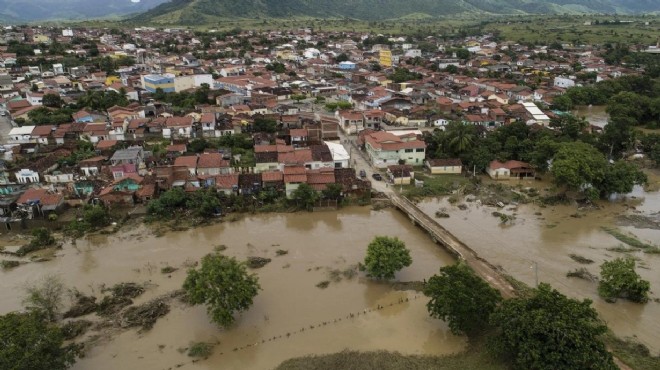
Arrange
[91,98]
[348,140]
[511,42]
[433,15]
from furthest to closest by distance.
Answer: [433,15], [511,42], [91,98], [348,140]

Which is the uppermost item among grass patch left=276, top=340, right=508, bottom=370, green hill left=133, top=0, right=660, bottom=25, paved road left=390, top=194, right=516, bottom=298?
green hill left=133, top=0, right=660, bottom=25

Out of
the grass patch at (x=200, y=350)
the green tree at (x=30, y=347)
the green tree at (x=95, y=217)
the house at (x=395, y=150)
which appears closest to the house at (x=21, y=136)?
the green tree at (x=95, y=217)

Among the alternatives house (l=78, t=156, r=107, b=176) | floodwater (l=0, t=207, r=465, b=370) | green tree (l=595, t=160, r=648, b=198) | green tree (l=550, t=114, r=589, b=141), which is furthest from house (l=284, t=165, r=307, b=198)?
green tree (l=550, t=114, r=589, b=141)

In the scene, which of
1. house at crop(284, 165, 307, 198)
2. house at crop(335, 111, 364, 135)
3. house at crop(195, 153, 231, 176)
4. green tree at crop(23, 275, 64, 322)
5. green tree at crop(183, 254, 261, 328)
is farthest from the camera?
house at crop(335, 111, 364, 135)

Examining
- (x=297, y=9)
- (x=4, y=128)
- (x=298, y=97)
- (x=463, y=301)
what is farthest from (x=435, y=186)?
(x=297, y=9)

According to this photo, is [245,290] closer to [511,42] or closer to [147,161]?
[147,161]

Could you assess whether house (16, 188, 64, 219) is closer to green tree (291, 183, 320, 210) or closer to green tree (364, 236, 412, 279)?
green tree (291, 183, 320, 210)

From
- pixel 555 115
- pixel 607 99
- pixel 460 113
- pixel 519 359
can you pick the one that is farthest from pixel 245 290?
pixel 607 99
